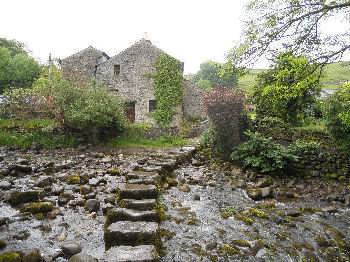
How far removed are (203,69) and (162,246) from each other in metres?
40.3

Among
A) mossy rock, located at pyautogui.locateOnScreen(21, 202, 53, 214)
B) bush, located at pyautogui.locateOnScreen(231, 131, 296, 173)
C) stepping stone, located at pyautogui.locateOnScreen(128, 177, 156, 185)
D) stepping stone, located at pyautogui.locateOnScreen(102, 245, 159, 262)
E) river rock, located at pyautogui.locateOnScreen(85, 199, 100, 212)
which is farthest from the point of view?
bush, located at pyautogui.locateOnScreen(231, 131, 296, 173)

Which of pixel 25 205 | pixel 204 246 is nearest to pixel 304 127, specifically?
pixel 204 246

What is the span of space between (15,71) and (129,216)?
36773 mm

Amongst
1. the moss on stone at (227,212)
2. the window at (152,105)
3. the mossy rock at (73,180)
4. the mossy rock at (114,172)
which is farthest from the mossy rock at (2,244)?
the window at (152,105)

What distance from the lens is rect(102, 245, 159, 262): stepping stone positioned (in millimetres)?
3234

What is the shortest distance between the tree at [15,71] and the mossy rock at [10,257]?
35.3 m

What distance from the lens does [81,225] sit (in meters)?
4.80

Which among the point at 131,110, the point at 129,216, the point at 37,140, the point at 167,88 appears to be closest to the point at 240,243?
the point at 129,216

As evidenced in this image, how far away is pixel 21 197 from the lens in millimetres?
5523

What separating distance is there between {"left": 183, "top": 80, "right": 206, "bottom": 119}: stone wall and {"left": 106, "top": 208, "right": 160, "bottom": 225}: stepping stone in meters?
19.7

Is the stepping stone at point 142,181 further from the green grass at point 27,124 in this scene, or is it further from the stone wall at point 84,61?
the stone wall at point 84,61

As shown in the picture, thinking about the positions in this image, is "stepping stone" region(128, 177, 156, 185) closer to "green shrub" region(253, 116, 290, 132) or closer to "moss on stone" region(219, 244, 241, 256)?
"moss on stone" region(219, 244, 241, 256)

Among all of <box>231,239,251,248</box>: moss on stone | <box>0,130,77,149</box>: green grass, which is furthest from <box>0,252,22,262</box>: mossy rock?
<box>0,130,77,149</box>: green grass

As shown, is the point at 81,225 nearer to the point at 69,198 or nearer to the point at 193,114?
the point at 69,198
